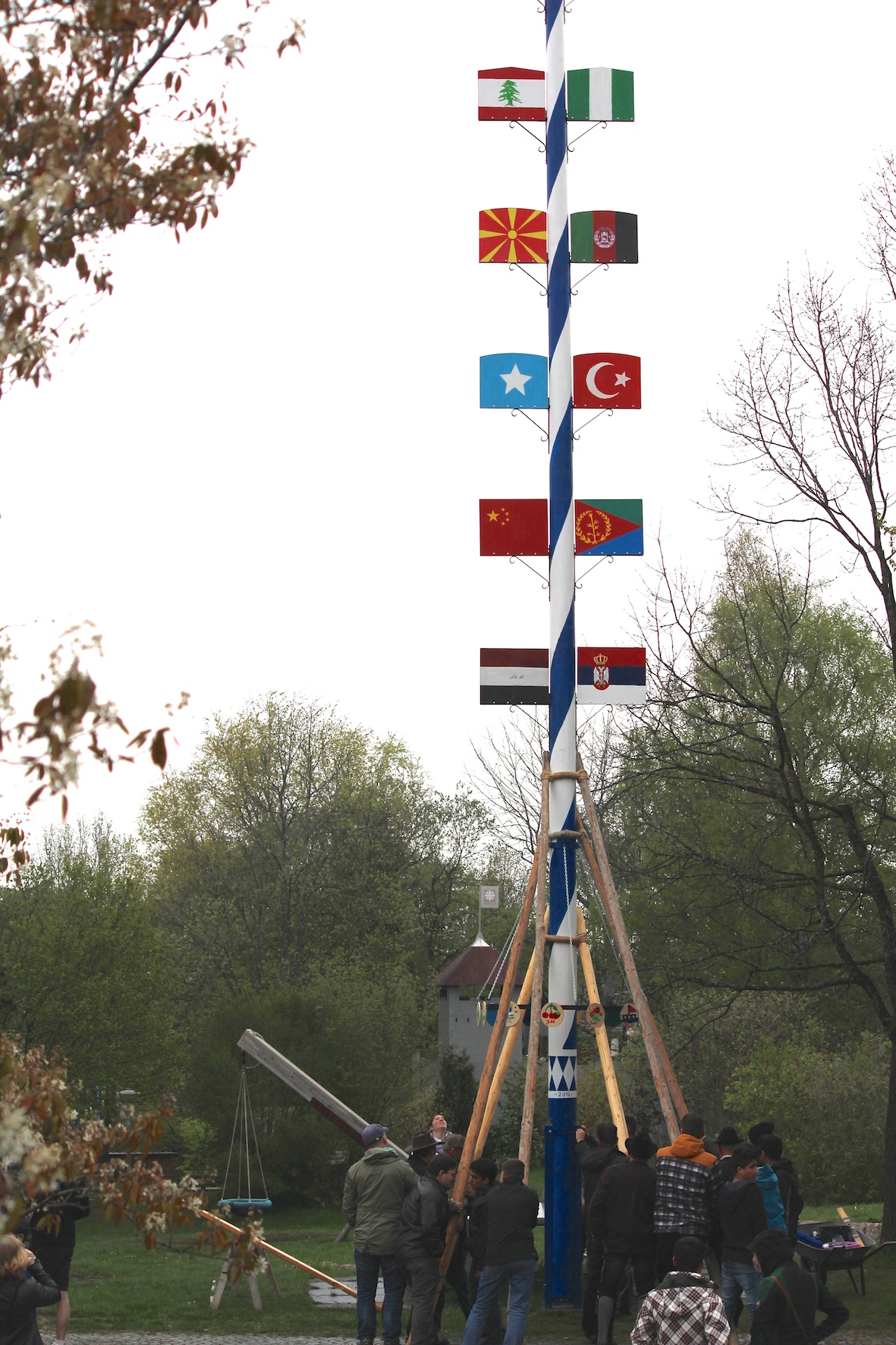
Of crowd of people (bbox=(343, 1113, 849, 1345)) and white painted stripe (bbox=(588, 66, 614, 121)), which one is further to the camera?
white painted stripe (bbox=(588, 66, 614, 121))

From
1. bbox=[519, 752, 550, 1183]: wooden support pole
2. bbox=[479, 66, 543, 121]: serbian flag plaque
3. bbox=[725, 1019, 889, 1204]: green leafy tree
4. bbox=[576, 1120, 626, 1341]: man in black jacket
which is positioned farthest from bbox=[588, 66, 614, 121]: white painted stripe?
bbox=[725, 1019, 889, 1204]: green leafy tree

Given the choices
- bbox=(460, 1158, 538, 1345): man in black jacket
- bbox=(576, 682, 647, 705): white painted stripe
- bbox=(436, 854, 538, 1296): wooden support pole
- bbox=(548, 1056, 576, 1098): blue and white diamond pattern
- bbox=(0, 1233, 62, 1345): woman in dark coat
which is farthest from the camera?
bbox=(576, 682, 647, 705): white painted stripe

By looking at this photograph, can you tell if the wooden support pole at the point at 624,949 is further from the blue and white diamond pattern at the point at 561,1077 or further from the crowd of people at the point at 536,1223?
the crowd of people at the point at 536,1223

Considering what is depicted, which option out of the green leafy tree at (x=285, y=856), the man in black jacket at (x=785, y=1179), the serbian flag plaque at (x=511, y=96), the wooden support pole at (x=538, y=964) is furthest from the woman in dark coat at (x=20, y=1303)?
the green leafy tree at (x=285, y=856)

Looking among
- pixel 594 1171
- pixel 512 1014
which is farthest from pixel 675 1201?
pixel 512 1014

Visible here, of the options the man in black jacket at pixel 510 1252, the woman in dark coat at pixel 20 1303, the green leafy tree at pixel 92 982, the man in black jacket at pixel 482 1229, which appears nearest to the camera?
the woman in dark coat at pixel 20 1303

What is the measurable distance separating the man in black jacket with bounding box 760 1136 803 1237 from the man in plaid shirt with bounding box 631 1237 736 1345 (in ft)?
12.4

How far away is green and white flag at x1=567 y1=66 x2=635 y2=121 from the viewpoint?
12.5 m

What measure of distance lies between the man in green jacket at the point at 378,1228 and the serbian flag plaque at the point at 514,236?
731 centimetres

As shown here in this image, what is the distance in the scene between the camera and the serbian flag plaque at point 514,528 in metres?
12.1

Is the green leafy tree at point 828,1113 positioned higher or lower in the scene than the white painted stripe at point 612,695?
lower

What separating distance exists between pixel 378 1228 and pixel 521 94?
9404 millimetres

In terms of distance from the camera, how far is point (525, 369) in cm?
1214

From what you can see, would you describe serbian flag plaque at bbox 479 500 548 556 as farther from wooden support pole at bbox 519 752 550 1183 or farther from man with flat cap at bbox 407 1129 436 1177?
man with flat cap at bbox 407 1129 436 1177
